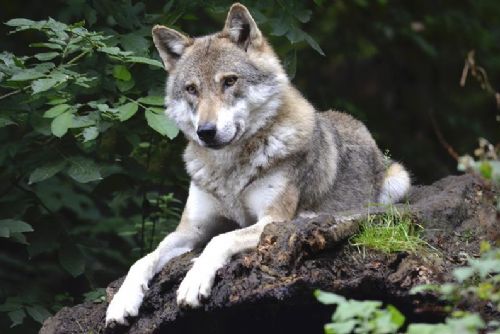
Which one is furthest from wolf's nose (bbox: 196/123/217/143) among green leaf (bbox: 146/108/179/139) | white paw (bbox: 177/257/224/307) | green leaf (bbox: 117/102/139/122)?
white paw (bbox: 177/257/224/307)

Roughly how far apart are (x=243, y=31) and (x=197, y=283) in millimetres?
2223

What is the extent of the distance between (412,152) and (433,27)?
66.6 inches

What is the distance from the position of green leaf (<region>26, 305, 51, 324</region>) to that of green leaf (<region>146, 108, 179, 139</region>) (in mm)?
1759

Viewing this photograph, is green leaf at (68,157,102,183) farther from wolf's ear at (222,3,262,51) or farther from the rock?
wolf's ear at (222,3,262,51)

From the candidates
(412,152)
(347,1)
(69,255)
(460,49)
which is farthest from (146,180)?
(460,49)

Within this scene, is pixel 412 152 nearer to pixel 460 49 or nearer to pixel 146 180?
pixel 460 49

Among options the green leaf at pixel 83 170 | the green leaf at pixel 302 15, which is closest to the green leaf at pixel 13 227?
the green leaf at pixel 83 170

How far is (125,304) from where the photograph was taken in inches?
219

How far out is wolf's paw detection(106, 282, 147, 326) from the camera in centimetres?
554

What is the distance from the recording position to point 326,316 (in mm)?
5426

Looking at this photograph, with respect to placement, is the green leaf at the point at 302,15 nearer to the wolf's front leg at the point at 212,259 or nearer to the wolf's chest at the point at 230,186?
the wolf's chest at the point at 230,186

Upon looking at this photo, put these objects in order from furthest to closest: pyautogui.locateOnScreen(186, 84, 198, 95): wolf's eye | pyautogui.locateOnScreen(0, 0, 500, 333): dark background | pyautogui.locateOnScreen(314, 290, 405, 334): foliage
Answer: pyautogui.locateOnScreen(0, 0, 500, 333): dark background < pyautogui.locateOnScreen(186, 84, 198, 95): wolf's eye < pyautogui.locateOnScreen(314, 290, 405, 334): foliage

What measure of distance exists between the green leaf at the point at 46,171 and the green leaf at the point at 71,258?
2.81 feet

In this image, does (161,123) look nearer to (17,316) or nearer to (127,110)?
(127,110)
